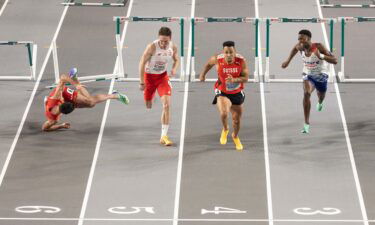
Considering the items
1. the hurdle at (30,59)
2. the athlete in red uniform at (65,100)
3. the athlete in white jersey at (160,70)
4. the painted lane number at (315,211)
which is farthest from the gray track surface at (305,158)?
the hurdle at (30,59)

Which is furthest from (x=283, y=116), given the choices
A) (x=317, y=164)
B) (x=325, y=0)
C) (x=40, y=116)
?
(x=325, y=0)

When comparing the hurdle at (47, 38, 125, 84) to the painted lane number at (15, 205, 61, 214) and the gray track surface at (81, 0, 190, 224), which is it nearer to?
the gray track surface at (81, 0, 190, 224)

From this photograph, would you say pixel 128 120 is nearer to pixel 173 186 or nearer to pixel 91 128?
pixel 91 128

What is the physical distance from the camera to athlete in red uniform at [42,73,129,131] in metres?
24.2

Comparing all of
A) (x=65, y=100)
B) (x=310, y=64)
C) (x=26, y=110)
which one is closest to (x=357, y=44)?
(x=310, y=64)

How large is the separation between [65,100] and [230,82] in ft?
10.3

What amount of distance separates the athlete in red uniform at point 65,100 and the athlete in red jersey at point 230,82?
2.27m

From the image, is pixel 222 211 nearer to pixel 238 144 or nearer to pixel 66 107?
pixel 238 144

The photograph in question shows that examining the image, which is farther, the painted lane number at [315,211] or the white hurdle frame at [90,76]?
the white hurdle frame at [90,76]

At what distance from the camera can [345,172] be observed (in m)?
22.8

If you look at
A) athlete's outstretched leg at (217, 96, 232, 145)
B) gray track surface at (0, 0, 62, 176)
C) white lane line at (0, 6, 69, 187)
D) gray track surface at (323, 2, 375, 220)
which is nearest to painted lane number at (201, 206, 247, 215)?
gray track surface at (323, 2, 375, 220)

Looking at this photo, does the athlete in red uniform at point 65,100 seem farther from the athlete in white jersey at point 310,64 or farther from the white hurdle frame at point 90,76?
the athlete in white jersey at point 310,64

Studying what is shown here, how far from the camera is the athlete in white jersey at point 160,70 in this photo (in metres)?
23.6

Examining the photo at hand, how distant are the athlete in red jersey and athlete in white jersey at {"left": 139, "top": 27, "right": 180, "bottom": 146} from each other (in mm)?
759
